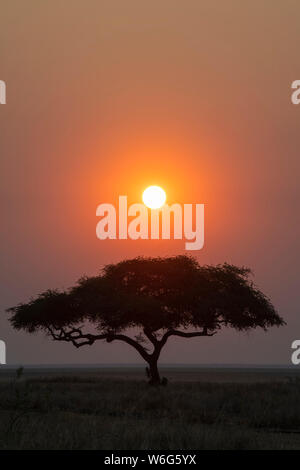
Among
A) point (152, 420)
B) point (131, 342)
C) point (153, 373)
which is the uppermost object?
point (131, 342)

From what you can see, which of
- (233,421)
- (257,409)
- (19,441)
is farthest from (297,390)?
(19,441)

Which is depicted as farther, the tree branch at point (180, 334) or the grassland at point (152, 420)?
the tree branch at point (180, 334)

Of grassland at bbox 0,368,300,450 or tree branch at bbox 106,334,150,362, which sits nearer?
grassland at bbox 0,368,300,450

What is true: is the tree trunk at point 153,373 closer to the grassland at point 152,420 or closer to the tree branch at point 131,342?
the tree branch at point 131,342

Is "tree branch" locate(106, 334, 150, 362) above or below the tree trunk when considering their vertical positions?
above

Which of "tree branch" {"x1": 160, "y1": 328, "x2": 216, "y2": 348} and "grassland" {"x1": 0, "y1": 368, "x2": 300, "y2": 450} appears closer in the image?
"grassland" {"x1": 0, "y1": 368, "x2": 300, "y2": 450}

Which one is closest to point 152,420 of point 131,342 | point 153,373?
point 153,373

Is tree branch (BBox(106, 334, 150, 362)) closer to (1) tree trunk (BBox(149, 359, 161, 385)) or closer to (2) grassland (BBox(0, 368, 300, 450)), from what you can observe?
(1) tree trunk (BBox(149, 359, 161, 385))

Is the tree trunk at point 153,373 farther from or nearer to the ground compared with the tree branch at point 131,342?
nearer to the ground

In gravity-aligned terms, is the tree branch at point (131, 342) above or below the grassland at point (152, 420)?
above

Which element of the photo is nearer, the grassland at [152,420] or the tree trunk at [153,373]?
the grassland at [152,420]

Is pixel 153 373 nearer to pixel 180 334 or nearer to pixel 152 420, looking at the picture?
pixel 180 334

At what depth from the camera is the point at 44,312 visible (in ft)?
209
